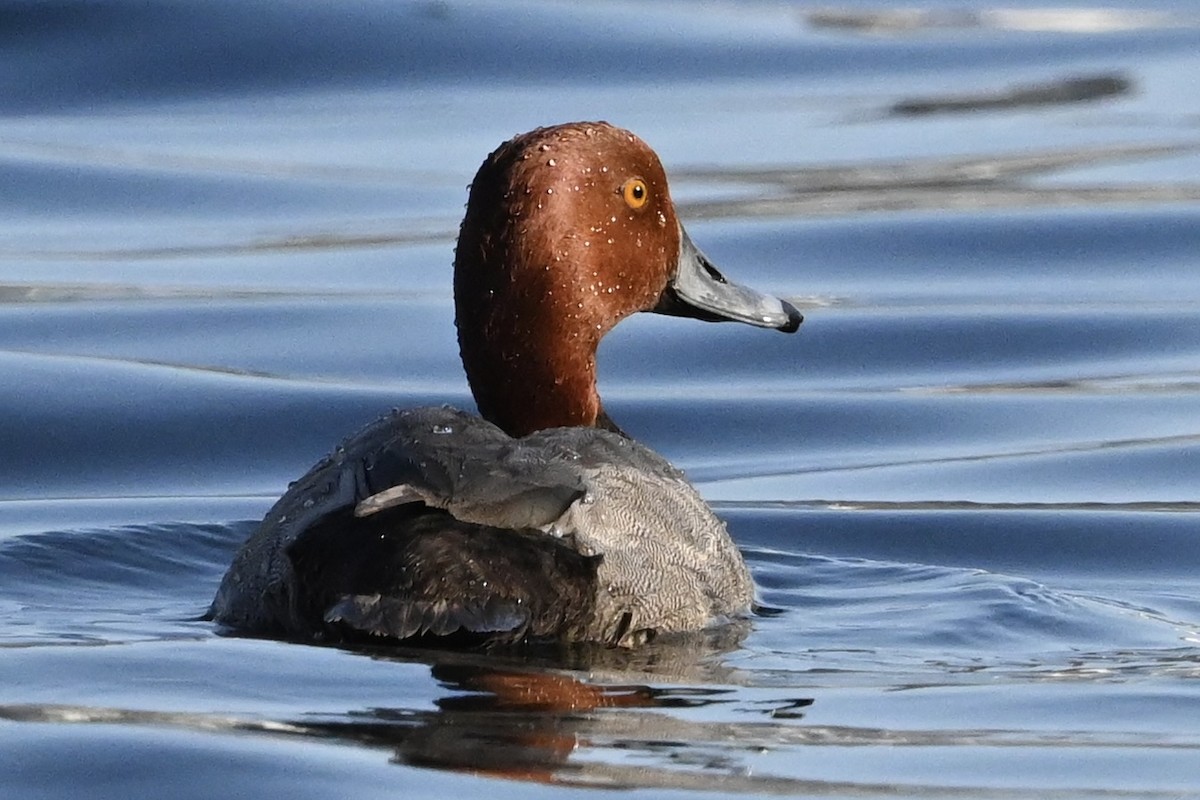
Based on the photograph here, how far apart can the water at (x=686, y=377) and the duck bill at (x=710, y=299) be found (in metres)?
0.71

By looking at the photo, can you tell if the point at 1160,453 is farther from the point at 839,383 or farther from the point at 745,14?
the point at 745,14

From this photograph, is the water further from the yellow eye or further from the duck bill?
the yellow eye

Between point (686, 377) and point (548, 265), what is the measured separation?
3589mm

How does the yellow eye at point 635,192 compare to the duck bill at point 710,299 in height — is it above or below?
above

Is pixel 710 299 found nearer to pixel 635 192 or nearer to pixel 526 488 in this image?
pixel 635 192

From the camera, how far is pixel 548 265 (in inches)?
257

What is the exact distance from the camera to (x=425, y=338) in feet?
33.7

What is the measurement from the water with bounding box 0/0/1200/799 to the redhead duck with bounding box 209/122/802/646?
4.9 inches

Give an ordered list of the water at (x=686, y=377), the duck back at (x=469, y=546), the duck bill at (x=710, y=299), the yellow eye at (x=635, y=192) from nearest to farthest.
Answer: the water at (x=686, y=377)
the duck back at (x=469, y=546)
the yellow eye at (x=635, y=192)
the duck bill at (x=710, y=299)

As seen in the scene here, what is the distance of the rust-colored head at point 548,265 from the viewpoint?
645cm

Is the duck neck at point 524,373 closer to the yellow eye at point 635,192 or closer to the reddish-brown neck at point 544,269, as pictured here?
the reddish-brown neck at point 544,269

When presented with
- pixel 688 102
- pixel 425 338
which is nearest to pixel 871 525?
pixel 425 338

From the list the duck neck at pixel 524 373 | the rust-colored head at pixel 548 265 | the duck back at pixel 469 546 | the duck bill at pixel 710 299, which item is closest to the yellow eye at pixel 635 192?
the rust-colored head at pixel 548 265

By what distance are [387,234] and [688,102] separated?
318cm
